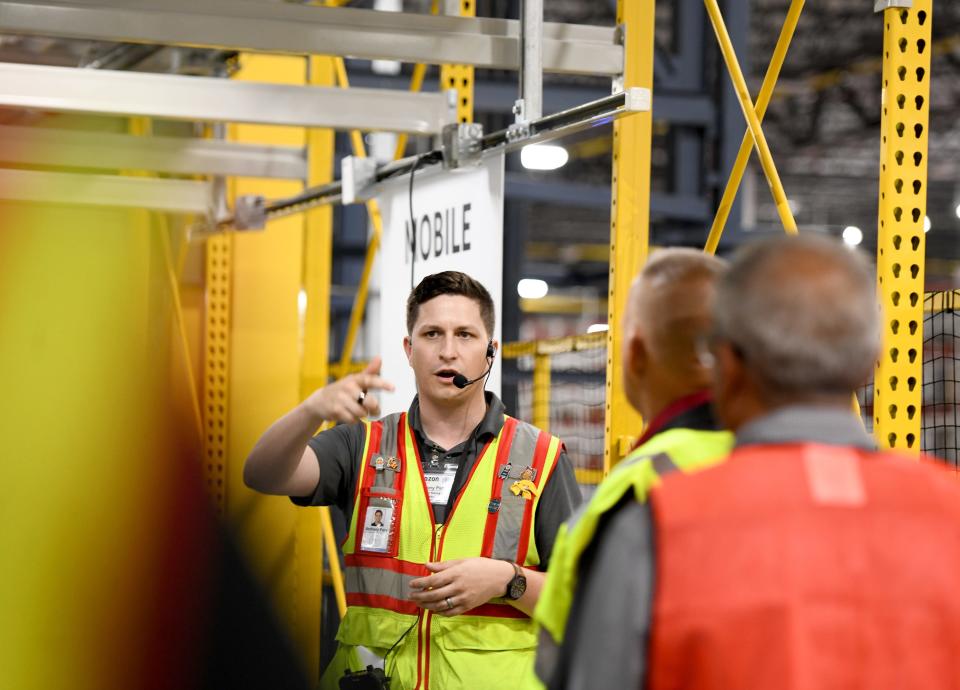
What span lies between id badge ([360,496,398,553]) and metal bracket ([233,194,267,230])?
3.28 m

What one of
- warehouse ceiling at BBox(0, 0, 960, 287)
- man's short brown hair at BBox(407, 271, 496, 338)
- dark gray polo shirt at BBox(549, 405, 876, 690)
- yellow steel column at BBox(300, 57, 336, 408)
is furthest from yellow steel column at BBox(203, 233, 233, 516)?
dark gray polo shirt at BBox(549, 405, 876, 690)

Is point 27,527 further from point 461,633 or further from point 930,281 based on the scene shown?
point 930,281

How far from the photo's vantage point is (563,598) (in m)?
1.90

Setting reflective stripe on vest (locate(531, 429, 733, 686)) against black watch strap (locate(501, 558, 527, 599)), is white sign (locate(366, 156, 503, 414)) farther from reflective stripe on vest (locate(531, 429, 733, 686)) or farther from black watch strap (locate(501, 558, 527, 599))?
reflective stripe on vest (locate(531, 429, 733, 686))

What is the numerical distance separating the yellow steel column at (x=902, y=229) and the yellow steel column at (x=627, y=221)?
0.76 meters

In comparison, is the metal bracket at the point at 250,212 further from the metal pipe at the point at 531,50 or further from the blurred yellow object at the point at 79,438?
the metal pipe at the point at 531,50

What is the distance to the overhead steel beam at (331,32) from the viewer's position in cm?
406

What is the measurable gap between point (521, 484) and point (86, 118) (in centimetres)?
575

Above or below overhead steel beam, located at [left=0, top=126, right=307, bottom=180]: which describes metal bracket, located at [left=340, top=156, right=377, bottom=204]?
below

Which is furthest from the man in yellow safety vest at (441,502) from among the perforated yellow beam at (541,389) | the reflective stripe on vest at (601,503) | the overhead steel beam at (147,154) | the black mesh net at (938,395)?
the black mesh net at (938,395)

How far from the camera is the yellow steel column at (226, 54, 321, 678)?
738 centimetres

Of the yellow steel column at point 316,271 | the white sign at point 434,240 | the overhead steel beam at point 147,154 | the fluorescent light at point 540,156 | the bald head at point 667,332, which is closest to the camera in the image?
the bald head at point 667,332

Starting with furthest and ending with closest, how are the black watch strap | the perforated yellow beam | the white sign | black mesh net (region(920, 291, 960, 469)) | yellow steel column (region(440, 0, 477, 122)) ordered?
black mesh net (region(920, 291, 960, 469)), the perforated yellow beam, yellow steel column (region(440, 0, 477, 122)), the white sign, the black watch strap

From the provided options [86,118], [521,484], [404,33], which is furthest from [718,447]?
[86,118]
